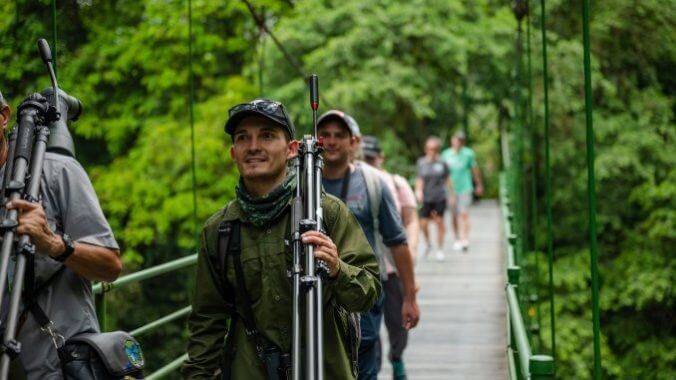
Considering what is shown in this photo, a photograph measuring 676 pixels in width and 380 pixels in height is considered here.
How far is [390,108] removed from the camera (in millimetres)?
17828

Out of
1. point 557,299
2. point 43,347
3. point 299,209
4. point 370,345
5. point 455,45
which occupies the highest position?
point 455,45

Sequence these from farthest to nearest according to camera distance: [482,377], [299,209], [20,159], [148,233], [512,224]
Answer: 1. [148,233]
2. [512,224]
3. [482,377]
4. [299,209]
5. [20,159]

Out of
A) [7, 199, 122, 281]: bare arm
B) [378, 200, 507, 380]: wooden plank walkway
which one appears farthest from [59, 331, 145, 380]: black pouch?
[378, 200, 507, 380]: wooden plank walkway

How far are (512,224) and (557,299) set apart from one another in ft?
23.3

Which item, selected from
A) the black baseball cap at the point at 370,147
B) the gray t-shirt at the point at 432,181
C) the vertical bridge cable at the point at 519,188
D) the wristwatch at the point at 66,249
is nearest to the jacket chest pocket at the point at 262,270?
the wristwatch at the point at 66,249

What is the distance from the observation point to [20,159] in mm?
2758

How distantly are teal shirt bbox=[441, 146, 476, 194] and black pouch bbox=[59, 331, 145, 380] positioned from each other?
1249cm

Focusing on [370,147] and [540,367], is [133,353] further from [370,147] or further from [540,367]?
[370,147]

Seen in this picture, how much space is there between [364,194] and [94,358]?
7.74ft

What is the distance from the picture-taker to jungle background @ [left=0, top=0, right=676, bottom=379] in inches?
664

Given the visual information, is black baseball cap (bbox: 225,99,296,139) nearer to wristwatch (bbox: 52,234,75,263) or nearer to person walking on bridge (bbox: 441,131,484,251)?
wristwatch (bbox: 52,234,75,263)

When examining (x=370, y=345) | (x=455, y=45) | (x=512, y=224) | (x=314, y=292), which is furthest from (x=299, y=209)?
(x=455, y=45)

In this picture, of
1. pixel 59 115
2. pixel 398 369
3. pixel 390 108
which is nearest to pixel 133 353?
pixel 59 115

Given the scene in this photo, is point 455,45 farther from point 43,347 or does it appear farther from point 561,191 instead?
point 43,347
